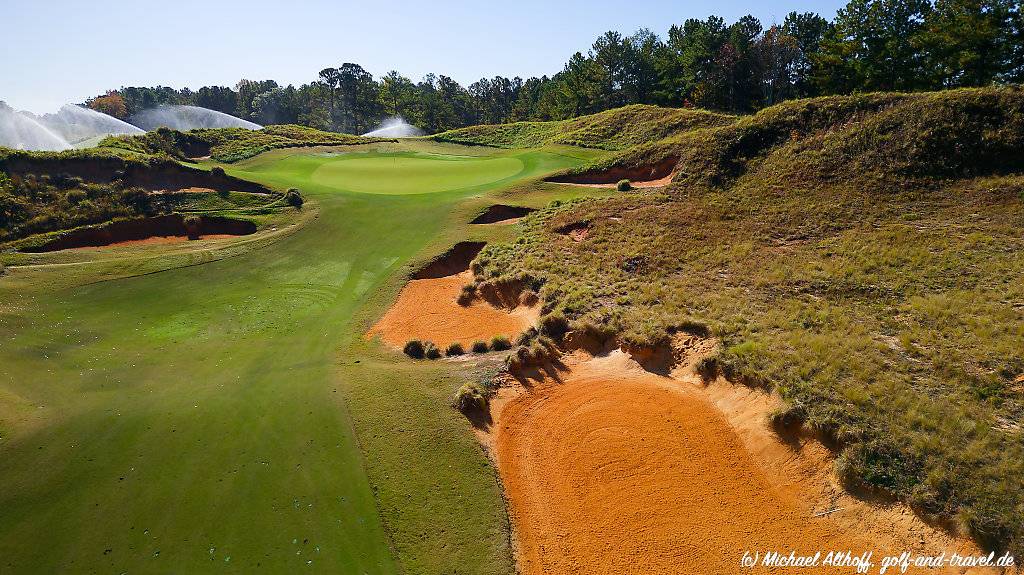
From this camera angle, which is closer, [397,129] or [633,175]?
[633,175]

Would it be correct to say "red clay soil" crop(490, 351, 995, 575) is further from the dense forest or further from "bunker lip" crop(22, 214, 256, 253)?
the dense forest

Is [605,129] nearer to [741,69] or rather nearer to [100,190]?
[741,69]

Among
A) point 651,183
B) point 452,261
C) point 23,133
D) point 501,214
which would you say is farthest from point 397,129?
point 452,261

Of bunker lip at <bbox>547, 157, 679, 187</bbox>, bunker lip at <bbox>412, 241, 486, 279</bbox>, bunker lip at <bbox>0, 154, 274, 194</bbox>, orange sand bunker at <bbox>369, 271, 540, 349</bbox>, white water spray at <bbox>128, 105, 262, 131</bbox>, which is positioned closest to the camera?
orange sand bunker at <bbox>369, 271, 540, 349</bbox>

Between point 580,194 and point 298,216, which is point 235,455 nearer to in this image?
point 298,216

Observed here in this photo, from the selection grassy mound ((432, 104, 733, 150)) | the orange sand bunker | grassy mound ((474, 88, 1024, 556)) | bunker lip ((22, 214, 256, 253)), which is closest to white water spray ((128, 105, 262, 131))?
grassy mound ((432, 104, 733, 150))
